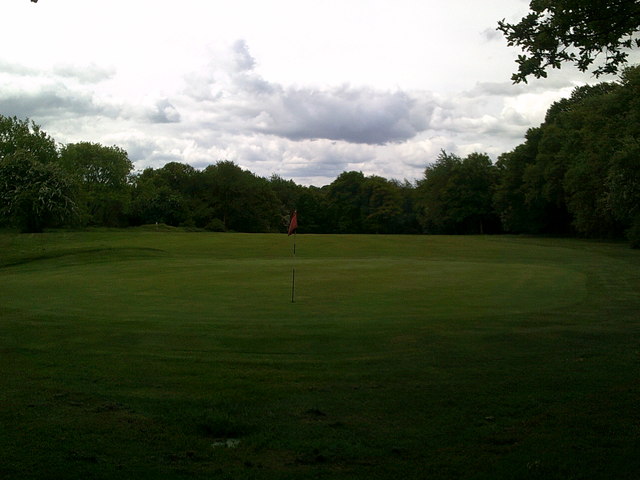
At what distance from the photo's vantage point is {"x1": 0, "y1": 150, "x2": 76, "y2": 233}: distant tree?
6122cm

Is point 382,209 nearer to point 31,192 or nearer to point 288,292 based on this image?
point 31,192

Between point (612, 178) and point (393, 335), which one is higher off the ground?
point (612, 178)

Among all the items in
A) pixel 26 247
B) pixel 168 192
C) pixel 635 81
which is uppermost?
pixel 635 81

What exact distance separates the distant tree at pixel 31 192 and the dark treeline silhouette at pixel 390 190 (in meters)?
0.11

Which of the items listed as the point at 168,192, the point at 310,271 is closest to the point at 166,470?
the point at 310,271

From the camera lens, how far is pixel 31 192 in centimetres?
6128

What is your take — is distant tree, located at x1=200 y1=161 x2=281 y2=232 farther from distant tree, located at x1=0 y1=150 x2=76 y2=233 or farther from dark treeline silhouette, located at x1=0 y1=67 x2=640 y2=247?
distant tree, located at x1=0 y1=150 x2=76 y2=233

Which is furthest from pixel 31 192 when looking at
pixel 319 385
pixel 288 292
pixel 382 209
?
pixel 382 209

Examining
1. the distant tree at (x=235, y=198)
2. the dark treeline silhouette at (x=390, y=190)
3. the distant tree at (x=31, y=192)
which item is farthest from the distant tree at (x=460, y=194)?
the distant tree at (x=31, y=192)

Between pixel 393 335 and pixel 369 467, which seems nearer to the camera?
pixel 369 467

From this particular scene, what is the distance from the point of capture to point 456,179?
327 feet

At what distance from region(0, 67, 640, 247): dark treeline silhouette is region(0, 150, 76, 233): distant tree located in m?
0.11

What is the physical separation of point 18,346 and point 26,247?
4004 centimetres

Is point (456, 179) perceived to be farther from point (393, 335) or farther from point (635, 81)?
point (393, 335)
